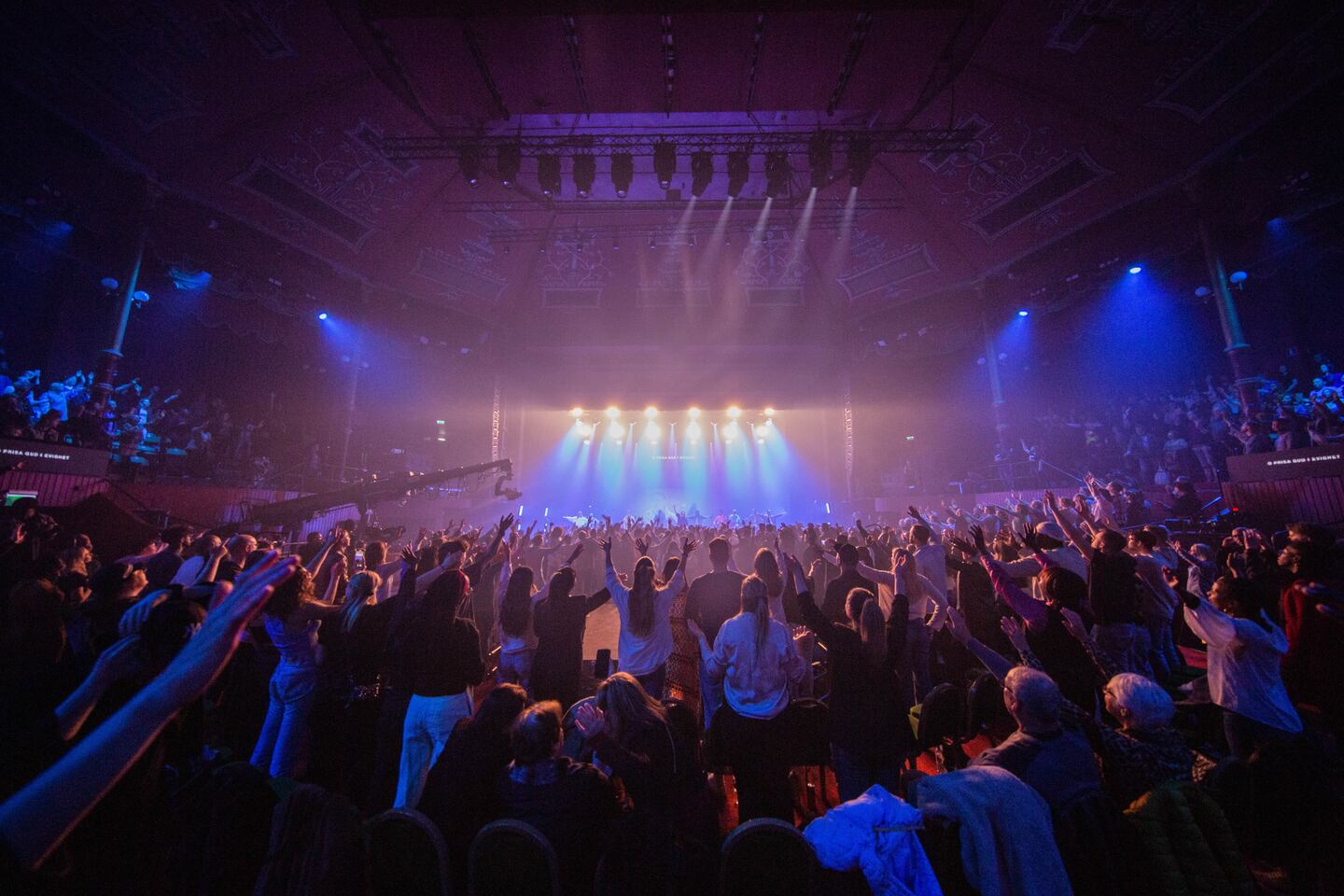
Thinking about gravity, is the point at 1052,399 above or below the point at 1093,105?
below

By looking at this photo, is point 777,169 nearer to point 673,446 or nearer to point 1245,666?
point 1245,666

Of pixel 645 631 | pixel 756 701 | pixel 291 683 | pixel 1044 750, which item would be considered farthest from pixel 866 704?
pixel 291 683

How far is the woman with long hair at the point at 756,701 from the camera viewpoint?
295 centimetres

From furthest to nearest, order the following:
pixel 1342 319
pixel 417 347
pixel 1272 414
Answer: pixel 417 347 → pixel 1342 319 → pixel 1272 414

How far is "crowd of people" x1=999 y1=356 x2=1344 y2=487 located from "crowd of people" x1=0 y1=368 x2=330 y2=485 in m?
19.6

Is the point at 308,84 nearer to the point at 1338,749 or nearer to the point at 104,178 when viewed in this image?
the point at 104,178

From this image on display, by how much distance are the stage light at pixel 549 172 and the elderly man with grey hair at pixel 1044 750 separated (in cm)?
1011

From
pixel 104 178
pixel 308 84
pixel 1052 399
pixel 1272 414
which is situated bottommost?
pixel 1272 414

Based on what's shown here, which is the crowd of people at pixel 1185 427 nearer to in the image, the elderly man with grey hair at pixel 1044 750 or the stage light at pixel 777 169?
the stage light at pixel 777 169

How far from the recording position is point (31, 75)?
8.12 meters

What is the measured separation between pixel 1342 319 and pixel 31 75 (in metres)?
25.5

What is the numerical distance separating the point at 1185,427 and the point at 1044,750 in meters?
14.0

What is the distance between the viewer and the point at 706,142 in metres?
10.3

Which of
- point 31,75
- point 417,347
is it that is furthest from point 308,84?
point 417,347
